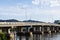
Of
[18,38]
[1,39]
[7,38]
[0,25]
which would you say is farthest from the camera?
[18,38]

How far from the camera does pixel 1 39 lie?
262ft

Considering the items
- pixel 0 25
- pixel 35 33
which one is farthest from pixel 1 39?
pixel 35 33

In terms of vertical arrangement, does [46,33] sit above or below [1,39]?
below

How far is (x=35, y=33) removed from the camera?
148000 millimetres

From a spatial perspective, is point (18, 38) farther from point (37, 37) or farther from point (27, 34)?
point (37, 37)

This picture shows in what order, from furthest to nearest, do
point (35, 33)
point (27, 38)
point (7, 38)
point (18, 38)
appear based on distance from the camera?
point (35, 33) < point (18, 38) < point (27, 38) < point (7, 38)

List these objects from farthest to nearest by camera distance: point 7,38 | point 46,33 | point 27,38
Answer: point 46,33 → point 27,38 → point 7,38

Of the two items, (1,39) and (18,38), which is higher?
(1,39)

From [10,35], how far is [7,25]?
14.0 meters

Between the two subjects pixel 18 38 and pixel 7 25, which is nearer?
pixel 7 25

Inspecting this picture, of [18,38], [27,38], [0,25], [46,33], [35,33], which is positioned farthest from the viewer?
[46,33]

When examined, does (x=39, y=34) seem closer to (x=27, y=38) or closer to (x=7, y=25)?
(x=27, y=38)

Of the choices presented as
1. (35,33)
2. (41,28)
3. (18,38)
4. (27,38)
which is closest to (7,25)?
(27,38)

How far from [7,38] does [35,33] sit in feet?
188
